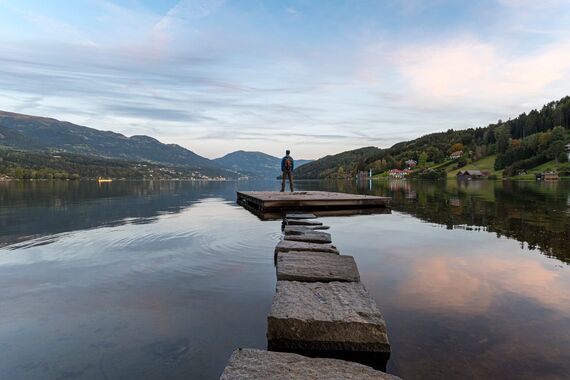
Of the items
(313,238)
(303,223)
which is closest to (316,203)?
(303,223)

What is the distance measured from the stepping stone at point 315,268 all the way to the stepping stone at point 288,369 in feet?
10.8

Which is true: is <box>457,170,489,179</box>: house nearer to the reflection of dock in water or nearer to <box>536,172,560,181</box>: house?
<box>536,172,560,181</box>: house

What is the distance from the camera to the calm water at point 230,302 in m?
5.57

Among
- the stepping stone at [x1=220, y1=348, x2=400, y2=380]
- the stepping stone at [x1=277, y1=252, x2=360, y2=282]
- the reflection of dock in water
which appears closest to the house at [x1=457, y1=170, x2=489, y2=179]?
the stepping stone at [x1=277, y1=252, x2=360, y2=282]

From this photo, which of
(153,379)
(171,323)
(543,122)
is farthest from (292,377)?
(543,122)

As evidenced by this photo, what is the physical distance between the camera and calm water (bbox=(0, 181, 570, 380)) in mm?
5566

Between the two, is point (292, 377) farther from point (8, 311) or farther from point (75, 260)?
point (75, 260)

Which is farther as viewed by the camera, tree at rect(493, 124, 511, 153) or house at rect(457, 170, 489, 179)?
tree at rect(493, 124, 511, 153)

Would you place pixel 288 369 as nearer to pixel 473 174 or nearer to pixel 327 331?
pixel 327 331

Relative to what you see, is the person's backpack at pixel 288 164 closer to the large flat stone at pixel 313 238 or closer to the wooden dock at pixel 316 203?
the wooden dock at pixel 316 203

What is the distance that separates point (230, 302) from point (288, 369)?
396 centimetres

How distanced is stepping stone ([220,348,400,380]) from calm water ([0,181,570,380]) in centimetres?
Answer: 105

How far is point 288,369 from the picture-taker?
14.5ft

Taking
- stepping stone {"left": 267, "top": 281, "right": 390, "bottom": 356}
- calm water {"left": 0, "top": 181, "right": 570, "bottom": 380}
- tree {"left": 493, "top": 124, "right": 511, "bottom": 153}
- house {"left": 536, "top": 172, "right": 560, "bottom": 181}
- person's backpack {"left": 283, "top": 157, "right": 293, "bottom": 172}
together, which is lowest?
calm water {"left": 0, "top": 181, "right": 570, "bottom": 380}
